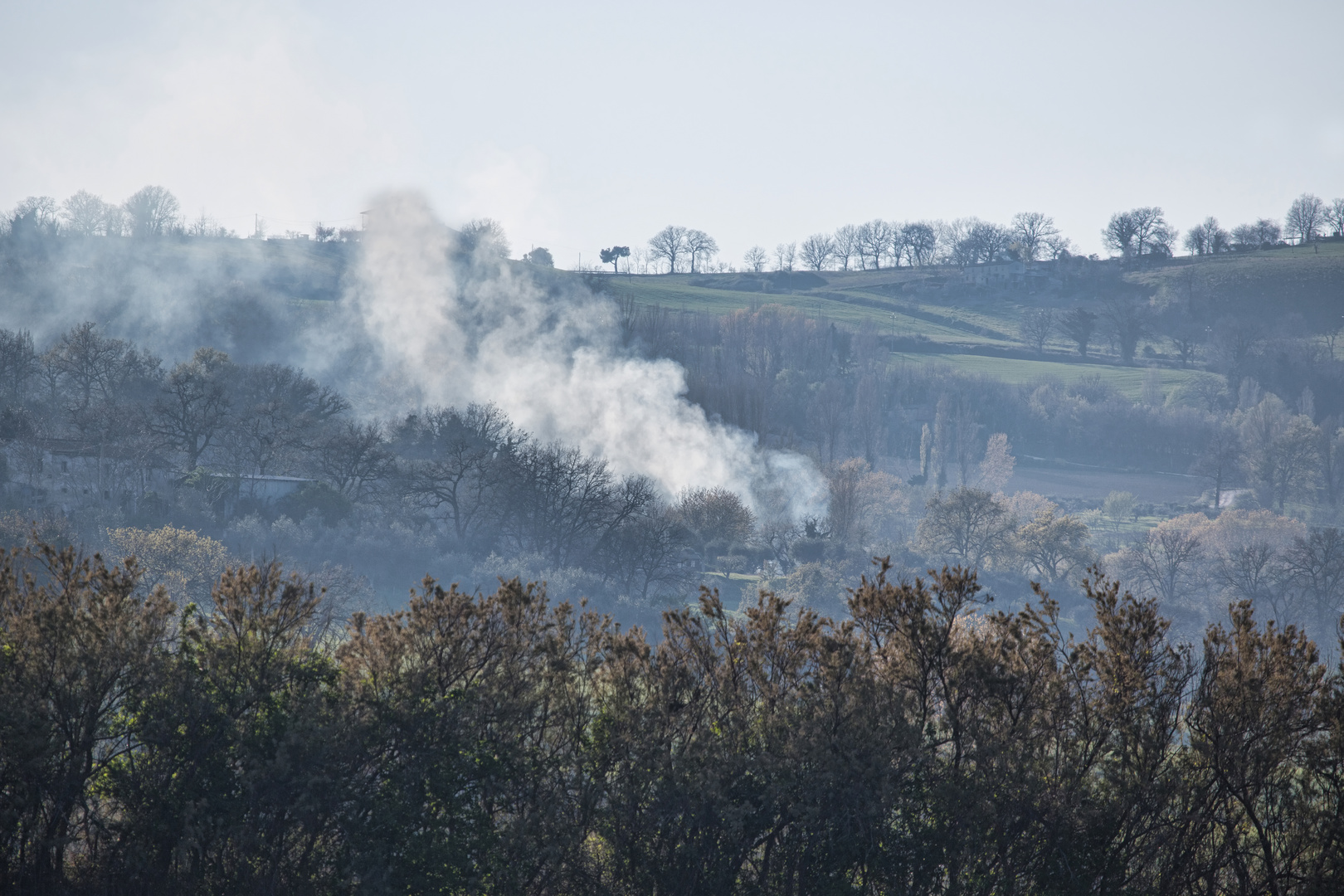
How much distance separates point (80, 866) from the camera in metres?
13.4

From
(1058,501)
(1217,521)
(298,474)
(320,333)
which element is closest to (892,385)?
(1058,501)

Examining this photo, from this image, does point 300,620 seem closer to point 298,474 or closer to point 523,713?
point 523,713

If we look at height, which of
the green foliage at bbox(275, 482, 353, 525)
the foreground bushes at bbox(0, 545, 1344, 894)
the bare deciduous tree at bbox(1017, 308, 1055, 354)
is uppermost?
the bare deciduous tree at bbox(1017, 308, 1055, 354)

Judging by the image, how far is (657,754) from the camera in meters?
14.0

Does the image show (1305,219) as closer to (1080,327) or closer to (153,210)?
(1080,327)

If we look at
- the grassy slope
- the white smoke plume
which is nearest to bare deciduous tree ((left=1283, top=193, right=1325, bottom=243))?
the grassy slope

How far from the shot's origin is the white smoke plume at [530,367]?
71.1 metres

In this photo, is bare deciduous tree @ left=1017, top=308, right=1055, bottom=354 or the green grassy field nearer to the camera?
the green grassy field

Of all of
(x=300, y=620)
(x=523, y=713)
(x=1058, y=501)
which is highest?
(x=300, y=620)

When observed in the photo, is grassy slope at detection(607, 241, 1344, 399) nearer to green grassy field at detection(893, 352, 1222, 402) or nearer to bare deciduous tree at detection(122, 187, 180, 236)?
green grassy field at detection(893, 352, 1222, 402)

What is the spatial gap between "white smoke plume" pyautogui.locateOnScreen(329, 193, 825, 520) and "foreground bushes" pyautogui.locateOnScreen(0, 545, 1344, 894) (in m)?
53.1

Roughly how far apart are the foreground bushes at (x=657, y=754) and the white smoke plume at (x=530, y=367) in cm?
5309

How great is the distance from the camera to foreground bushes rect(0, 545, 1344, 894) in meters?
13.3

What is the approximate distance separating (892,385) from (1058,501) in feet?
68.7
